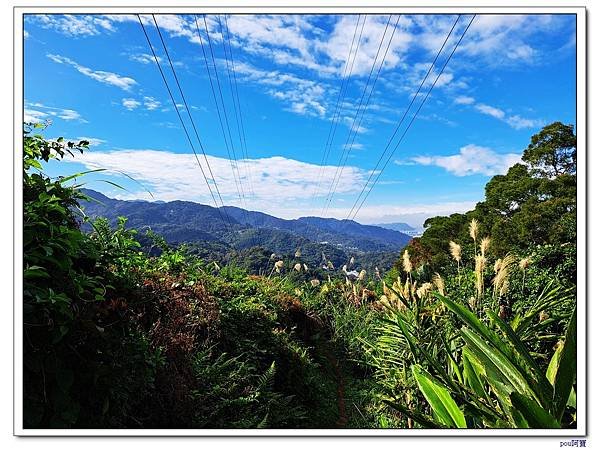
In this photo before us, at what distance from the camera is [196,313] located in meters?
2.74

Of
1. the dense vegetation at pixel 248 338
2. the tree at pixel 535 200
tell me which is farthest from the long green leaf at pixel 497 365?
the tree at pixel 535 200

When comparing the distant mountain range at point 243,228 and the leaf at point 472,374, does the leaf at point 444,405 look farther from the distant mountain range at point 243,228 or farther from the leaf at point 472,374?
the distant mountain range at point 243,228

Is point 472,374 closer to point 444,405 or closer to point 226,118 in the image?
point 444,405

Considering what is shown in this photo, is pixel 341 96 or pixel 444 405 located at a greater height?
pixel 341 96

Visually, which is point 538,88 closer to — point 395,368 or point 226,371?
point 395,368

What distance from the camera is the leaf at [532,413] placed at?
156 centimetres

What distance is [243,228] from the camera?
533 centimetres

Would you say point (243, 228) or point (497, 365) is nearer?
point (497, 365)

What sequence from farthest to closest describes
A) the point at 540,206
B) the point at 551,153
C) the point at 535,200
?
the point at 535,200
the point at 540,206
the point at 551,153

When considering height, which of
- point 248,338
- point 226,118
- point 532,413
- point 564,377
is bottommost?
point 248,338

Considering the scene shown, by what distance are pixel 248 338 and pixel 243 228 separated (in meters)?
2.26

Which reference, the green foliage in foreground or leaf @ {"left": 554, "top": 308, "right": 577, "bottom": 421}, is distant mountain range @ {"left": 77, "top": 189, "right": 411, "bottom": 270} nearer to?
the green foliage in foreground
